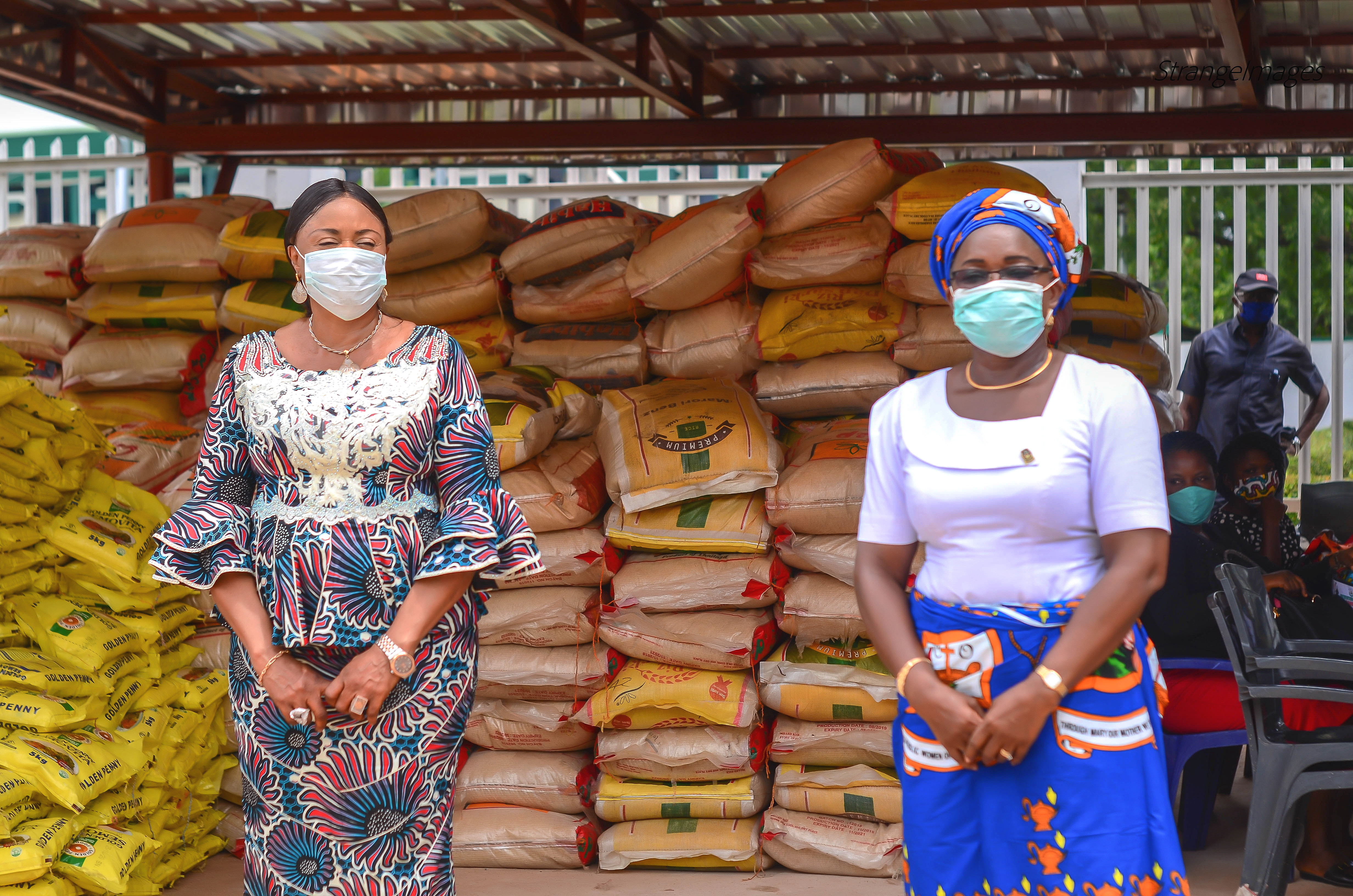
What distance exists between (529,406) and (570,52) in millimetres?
2086

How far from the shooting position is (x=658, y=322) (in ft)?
13.0

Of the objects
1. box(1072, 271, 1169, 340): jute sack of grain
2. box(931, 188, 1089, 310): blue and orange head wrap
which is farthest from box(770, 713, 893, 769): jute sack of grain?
box(931, 188, 1089, 310): blue and orange head wrap

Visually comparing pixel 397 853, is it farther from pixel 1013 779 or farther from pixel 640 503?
pixel 640 503

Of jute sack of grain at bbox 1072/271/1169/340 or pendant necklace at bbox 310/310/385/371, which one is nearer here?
pendant necklace at bbox 310/310/385/371

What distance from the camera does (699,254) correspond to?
3.62 metres

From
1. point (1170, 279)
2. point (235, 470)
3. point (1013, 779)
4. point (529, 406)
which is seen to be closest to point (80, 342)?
point (529, 406)

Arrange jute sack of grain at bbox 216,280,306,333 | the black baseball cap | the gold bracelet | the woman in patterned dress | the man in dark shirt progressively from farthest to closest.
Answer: the man in dark shirt < the black baseball cap < jute sack of grain at bbox 216,280,306,333 < the woman in patterned dress < the gold bracelet

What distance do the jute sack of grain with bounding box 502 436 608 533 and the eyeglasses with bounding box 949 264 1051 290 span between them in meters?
2.05

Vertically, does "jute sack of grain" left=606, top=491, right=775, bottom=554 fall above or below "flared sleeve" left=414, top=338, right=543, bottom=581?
below

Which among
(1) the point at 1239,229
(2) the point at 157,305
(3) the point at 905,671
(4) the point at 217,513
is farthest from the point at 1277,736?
(1) the point at 1239,229

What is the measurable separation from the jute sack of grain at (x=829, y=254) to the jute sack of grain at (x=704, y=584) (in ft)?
2.86

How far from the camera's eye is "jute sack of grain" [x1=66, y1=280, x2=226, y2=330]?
429 centimetres

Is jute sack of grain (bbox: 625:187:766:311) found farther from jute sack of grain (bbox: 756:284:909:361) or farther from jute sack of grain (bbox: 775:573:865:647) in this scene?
jute sack of grain (bbox: 775:573:865:647)

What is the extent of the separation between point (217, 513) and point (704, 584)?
1.79 meters
